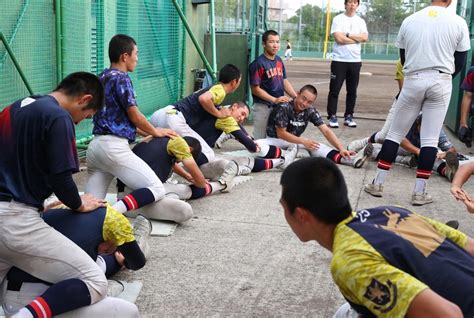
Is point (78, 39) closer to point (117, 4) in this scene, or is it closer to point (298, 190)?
point (117, 4)

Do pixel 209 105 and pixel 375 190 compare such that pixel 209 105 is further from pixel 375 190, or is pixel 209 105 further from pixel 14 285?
pixel 14 285

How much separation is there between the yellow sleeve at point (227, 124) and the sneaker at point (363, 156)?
1.47 metres

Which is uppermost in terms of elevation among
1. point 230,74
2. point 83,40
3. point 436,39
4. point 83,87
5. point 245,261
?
point 436,39

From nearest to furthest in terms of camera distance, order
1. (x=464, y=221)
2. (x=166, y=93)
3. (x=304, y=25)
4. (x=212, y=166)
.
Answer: (x=464, y=221)
(x=212, y=166)
(x=166, y=93)
(x=304, y=25)

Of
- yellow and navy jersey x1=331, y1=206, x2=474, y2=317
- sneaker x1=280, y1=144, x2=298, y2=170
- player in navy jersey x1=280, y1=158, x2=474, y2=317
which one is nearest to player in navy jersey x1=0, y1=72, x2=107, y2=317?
player in navy jersey x1=280, y1=158, x2=474, y2=317

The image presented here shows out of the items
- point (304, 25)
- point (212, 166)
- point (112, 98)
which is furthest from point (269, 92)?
point (304, 25)

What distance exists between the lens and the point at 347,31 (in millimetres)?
8812

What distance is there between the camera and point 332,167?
206cm

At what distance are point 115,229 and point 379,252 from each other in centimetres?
156

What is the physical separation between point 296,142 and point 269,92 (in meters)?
0.98

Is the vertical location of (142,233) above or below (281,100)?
below

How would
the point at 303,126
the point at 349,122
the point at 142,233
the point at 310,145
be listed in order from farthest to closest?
the point at 349,122 < the point at 303,126 < the point at 310,145 < the point at 142,233

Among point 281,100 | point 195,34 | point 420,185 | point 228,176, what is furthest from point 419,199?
point 195,34

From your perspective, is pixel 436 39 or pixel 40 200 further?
pixel 436 39
